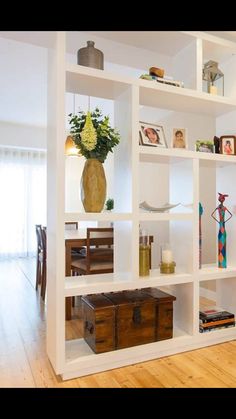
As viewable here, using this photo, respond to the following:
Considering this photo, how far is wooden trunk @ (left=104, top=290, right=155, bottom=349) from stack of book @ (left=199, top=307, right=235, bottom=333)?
0.45 meters

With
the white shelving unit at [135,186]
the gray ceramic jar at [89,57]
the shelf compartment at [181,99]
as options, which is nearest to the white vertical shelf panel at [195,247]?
the white shelving unit at [135,186]

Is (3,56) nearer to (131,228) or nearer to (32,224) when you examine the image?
(131,228)

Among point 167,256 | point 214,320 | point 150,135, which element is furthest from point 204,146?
point 214,320

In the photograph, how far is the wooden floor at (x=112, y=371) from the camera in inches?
69.7

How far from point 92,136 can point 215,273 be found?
4.59 feet

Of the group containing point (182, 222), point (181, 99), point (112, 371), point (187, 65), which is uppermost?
point (187, 65)

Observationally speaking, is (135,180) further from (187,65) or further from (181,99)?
(187,65)

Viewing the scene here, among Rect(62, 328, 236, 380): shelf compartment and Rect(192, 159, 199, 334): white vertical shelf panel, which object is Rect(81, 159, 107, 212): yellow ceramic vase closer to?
Rect(192, 159, 199, 334): white vertical shelf panel

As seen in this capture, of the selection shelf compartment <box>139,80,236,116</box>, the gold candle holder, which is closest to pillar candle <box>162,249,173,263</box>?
the gold candle holder

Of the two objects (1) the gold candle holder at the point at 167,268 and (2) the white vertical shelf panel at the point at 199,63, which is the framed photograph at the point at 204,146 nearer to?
(2) the white vertical shelf panel at the point at 199,63

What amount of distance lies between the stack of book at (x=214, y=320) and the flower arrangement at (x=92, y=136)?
4.75 ft

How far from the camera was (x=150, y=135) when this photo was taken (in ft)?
7.16

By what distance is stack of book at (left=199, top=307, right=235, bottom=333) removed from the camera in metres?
2.29
